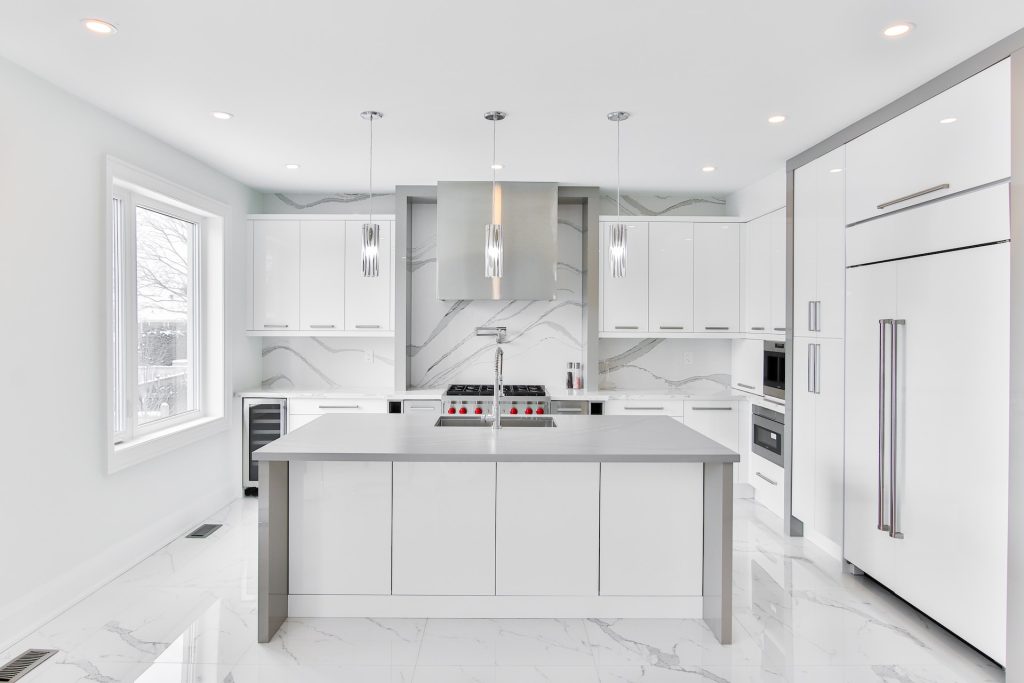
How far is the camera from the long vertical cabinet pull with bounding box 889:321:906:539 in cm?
286

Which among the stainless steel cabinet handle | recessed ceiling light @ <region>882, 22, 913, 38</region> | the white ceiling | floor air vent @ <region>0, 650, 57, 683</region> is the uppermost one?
the white ceiling

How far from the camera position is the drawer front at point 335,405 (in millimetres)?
4734

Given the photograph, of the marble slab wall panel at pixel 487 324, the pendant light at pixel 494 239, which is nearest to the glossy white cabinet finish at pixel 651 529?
the pendant light at pixel 494 239

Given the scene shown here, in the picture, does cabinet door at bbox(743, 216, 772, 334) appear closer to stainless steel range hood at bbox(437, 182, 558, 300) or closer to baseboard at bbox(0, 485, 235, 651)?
stainless steel range hood at bbox(437, 182, 558, 300)

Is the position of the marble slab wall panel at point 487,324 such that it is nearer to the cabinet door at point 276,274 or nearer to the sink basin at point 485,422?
the cabinet door at point 276,274

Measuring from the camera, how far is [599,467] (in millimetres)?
2750

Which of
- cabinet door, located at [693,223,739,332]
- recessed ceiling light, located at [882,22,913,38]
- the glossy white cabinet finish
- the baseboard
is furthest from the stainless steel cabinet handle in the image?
the baseboard

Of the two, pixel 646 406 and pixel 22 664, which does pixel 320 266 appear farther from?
pixel 22 664

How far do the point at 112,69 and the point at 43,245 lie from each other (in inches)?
34.0

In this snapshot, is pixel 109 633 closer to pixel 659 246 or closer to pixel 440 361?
pixel 440 361

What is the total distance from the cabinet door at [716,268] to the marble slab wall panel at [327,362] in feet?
8.87

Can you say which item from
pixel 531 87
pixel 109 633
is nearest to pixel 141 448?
pixel 109 633

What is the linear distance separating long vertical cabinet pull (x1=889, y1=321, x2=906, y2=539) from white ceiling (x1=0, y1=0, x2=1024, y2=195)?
1209 millimetres

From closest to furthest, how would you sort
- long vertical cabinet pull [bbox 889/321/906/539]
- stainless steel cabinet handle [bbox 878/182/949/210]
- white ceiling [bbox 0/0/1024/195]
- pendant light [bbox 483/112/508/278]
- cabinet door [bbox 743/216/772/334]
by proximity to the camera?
white ceiling [bbox 0/0/1024/195] < stainless steel cabinet handle [bbox 878/182/949/210] < long vertical cabinet pull [bbox 889/321/906/539] < pendant light [bbox 483/112/508/278] < cabinet door [bbox 743/216/772/334]
